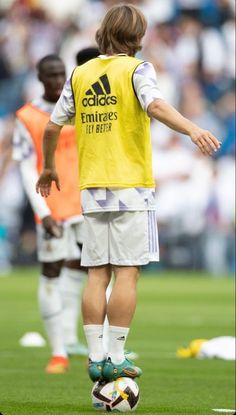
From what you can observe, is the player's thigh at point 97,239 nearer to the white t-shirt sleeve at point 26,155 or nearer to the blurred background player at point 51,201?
the blurred background player at point 51,201

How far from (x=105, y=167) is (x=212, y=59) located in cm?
2008

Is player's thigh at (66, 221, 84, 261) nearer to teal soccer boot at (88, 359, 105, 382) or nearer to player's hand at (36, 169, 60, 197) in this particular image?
player's hand at (36, 169, 60, 197)

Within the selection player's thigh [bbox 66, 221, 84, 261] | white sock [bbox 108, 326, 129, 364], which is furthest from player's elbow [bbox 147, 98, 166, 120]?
player's thigh [bbox 66, 221, 84, 261]

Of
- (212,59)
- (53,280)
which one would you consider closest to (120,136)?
(53,280)

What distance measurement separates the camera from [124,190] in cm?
724

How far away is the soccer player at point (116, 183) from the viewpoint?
721cm

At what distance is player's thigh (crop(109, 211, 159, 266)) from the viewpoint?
7.24 metres

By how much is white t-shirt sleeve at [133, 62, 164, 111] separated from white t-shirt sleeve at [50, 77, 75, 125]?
1.55 ft

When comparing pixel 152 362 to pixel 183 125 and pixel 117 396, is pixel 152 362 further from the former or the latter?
pixel 183 125

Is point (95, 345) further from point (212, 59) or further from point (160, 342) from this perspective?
point (212, 59)

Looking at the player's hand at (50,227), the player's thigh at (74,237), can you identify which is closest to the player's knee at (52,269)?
the player's thigh at (74,237)

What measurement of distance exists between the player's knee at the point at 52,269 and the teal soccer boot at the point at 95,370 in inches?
136

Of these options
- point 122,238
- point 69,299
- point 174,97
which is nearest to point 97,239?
point 122,238

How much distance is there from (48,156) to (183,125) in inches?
46.7
